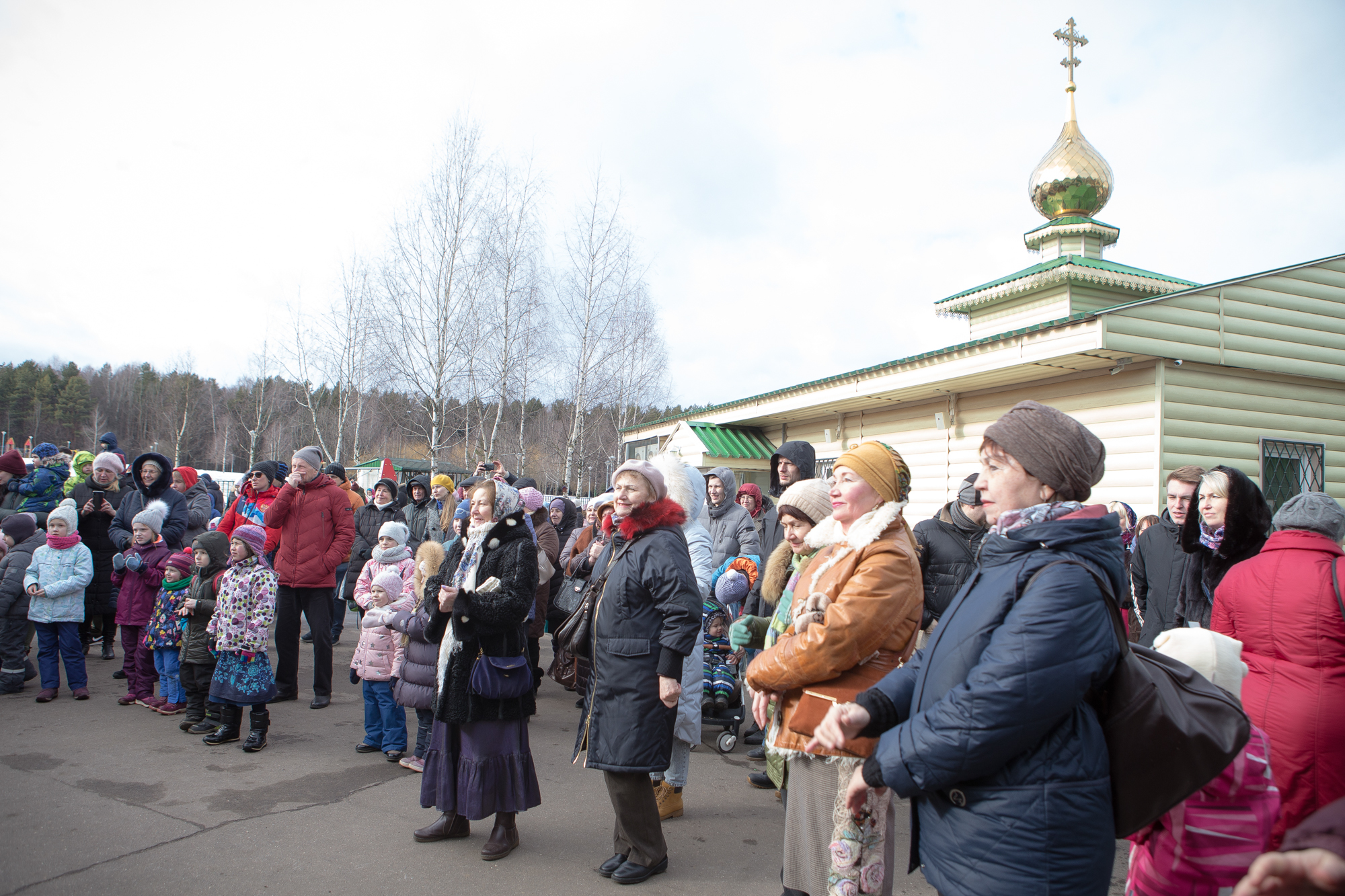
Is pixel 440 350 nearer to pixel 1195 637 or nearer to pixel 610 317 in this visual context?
pixel 610 317

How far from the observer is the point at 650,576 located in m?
3.69

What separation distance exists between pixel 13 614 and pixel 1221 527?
9450 mm

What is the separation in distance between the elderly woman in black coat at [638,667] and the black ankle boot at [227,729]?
3.28m

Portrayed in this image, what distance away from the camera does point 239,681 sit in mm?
5359

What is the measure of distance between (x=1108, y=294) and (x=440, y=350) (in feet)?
48.2

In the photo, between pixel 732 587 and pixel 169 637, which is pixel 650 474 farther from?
Result: pixel 169 637

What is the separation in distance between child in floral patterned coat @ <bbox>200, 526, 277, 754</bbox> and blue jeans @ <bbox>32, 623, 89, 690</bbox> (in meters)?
1.88

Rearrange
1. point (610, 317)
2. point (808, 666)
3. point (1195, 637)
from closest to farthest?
point (1195, 637), point (808, 666), point (610, 317)

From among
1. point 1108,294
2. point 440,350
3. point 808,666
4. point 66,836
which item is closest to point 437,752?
point 66,836

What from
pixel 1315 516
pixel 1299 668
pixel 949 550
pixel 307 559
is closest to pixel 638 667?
pixel 949 550

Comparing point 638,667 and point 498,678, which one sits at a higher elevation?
point 638,667

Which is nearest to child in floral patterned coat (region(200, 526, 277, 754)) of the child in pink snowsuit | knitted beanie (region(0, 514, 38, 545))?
knitted beanie (region(0, 514, 38, 545))

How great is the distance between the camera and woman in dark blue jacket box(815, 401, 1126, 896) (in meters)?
1.75

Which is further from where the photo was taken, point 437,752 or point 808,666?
point 437,752
